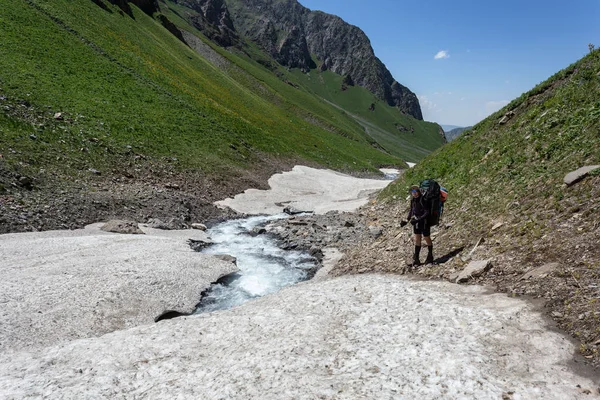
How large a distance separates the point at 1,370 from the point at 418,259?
47.5 ft

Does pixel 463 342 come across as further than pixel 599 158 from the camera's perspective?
No

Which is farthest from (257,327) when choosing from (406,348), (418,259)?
(418,259)

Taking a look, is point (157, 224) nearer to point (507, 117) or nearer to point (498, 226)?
point (498, 226)

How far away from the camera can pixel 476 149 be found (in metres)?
27.1

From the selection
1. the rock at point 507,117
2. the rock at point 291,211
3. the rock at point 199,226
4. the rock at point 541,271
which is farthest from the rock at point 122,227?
the rock at point 507,117

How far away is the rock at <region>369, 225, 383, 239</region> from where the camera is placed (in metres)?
25.0

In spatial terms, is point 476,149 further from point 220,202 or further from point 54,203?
point 54,203

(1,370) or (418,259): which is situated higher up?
(418,259)

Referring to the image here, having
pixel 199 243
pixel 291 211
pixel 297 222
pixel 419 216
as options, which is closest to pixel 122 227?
pixel 199 243

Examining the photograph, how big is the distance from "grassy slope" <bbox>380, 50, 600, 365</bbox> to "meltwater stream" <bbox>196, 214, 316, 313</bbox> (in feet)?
26.7

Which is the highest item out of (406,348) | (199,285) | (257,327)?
(406,348)

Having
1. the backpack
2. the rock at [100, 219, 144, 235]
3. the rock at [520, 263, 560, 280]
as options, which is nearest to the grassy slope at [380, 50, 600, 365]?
the rock at [520, 263, 560, 280]

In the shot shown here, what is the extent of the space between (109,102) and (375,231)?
37234 millimetres

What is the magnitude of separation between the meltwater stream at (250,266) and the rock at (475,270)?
876 cm
